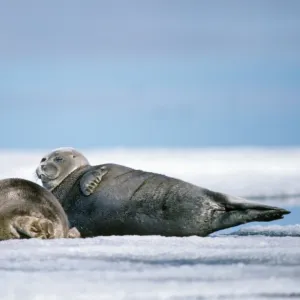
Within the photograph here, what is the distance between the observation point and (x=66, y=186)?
776 cm

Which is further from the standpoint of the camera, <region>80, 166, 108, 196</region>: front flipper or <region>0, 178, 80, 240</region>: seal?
<region>80, 166, 108, 196</region>: front flipper

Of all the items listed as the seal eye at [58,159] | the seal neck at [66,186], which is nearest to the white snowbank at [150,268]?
the seal neck at [66,186]

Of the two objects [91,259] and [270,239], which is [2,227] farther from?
[270,239]

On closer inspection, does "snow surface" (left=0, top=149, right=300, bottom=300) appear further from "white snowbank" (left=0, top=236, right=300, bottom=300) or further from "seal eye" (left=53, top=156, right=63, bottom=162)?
"seal eye" (left=53, top=156, right=63, bottom=162)

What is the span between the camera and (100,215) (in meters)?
7.31

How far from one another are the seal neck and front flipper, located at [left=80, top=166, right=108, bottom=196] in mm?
179

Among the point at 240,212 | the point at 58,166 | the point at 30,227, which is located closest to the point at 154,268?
the point at 30,227

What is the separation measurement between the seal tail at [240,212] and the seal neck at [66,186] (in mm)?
1225

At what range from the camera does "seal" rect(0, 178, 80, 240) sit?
616 cm

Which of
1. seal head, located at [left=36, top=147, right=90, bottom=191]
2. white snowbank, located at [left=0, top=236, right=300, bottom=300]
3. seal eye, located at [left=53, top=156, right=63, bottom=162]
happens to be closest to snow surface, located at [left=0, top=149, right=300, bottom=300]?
white snowbank, located at [left=0, top=236, right=300, bottom=300]

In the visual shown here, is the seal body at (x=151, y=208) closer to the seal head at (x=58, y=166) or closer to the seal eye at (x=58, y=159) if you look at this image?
the seal head at (x=58, y=166)

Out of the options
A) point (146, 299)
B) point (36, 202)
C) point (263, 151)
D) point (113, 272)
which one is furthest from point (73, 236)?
point (263, 151)

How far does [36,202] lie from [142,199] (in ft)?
3.57

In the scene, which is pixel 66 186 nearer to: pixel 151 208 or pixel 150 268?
pixel 151 208
